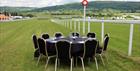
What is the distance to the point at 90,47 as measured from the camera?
855 centimetres

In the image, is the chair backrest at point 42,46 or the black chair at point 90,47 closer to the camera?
the black chair at point 90,47

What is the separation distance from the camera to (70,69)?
8805 mm

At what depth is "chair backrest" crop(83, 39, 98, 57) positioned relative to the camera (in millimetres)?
8422

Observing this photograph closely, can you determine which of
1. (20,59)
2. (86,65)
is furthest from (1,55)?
(86,65)

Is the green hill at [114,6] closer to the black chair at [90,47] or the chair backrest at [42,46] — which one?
the chair backrest at [42,46]

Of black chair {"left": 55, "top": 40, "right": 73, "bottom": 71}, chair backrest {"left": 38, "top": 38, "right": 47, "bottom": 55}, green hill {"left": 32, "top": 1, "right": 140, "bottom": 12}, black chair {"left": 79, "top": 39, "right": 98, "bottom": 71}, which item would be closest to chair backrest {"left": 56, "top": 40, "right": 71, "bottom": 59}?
black chair {"left": 55, "top": 40, "right": 73, "bottom": 71}

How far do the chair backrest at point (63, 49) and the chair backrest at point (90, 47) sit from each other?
0.54 m

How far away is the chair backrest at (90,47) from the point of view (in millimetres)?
8422

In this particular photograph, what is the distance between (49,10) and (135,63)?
562 ft

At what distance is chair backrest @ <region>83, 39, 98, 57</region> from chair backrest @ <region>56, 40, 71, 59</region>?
0.54 meters

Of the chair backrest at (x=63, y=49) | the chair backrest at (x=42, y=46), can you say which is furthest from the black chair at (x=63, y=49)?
the chair backrest at (x=42, y=46)

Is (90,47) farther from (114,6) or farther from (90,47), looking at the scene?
(114,6)

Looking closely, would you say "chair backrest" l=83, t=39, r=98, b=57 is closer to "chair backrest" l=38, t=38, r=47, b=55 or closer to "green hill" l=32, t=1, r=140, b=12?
"chair backrest" l=38, t=38, r=47, b=55

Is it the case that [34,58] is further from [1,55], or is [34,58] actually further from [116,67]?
[116,67]
